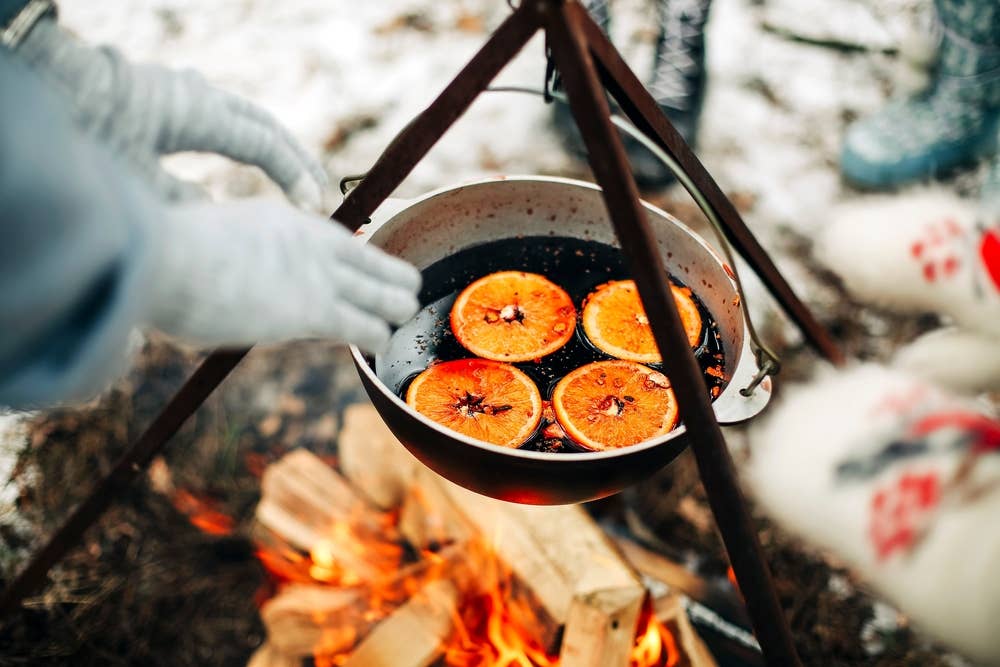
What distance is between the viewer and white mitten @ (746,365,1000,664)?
2.00m

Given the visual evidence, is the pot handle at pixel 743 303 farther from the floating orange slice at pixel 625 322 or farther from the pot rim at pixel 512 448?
the floating orange slice at pixel 625 322

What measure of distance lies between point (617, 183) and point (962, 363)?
96.8 inches

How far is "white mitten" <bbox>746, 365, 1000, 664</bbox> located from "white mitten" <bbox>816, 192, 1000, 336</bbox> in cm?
91

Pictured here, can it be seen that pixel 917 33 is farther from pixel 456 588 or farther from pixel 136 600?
pixel 136 600

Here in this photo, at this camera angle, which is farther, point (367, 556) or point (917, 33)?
point (917, 33)

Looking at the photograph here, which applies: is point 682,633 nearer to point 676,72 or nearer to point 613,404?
point 613,404

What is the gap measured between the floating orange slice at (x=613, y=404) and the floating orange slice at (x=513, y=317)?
0.56 ft

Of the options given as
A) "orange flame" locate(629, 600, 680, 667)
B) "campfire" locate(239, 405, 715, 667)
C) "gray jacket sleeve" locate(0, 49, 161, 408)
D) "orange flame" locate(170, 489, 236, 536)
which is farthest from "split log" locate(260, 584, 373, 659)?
"gray jacket sleeve" locate(0, 49, 161, 408)

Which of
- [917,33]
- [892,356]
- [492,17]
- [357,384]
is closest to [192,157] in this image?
[357,384]

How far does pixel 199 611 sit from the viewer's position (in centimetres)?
265

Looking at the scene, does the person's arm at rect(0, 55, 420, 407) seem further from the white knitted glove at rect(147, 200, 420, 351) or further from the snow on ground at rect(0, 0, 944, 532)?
the snow on ground at rect(0, 0, 944, 532)

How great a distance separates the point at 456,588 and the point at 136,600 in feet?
4.48

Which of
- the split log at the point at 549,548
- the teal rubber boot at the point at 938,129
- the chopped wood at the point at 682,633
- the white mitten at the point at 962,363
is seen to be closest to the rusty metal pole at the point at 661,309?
the split log at the point at 549,548

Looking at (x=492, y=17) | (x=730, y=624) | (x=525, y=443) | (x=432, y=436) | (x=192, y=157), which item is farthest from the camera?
(x=492, y=17)
